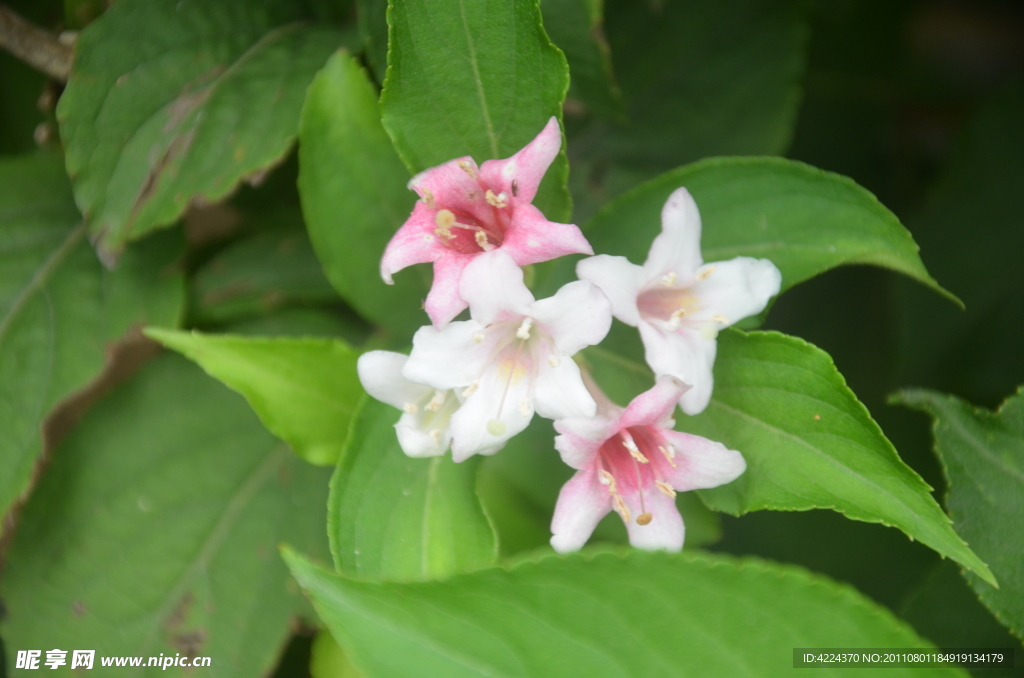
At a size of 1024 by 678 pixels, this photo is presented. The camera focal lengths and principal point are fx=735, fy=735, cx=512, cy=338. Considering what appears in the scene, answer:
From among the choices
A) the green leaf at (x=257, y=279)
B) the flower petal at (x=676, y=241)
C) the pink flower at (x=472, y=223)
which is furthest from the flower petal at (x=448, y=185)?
the green leaf at (x=257, y=279)

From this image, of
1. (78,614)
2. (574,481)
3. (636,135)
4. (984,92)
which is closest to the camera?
(574,481)

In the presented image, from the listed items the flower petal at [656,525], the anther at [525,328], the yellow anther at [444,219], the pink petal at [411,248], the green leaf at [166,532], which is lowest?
the green leaf at [166,532]

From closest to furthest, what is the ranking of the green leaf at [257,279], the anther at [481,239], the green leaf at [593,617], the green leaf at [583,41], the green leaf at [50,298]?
the green leaf at [593,617] → the anther at [481,239] → the green leaf at [583,41] → the green leaf at [50,298] → the green leaf at [257,279]

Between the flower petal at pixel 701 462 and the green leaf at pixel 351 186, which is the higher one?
the green leaf at pixel 351 186

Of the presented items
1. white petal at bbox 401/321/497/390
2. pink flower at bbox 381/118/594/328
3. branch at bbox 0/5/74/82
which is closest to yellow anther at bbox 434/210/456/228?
pink flower at bbox 381/118/594/328

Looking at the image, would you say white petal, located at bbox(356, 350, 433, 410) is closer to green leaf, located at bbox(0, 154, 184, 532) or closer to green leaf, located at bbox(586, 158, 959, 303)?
green leaf, located at bbox(586, 158, 959, 303)

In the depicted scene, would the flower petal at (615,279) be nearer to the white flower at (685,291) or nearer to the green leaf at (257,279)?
the white flower at (685,291)

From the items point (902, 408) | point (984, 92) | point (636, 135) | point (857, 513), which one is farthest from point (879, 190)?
point (857, 513)

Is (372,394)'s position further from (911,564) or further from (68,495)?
(911,564)
